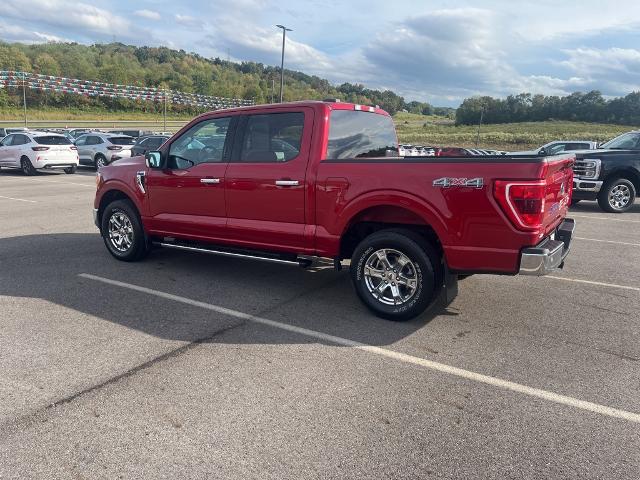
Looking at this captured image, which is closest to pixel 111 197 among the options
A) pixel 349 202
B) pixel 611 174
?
pixel 349 202

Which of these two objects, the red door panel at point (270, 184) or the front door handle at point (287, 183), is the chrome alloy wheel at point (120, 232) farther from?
the front door handle at point (287, 183)

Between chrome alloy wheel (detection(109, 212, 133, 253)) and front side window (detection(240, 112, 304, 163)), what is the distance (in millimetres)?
2120

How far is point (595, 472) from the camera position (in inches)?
106

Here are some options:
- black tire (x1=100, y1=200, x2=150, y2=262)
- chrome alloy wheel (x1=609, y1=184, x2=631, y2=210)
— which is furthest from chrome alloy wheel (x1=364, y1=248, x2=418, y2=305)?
chrome alloy wheel (x1=609, y1=184, x2=631, y2=210)

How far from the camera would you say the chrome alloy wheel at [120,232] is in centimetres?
677

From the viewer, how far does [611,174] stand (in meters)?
12.0

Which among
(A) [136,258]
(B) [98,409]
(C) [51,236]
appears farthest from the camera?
(C) [51,236]

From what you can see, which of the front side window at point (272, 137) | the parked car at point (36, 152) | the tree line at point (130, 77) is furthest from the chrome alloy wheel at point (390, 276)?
Result: the tree line at point (130, 77)

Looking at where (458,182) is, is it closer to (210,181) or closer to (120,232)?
(210,181)

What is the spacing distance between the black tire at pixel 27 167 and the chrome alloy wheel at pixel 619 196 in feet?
60.3

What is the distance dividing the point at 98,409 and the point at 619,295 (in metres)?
5.23

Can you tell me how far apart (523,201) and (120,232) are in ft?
16.5

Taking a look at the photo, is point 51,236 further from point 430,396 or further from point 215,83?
point 215,83

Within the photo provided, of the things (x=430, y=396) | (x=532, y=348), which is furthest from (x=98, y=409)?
(x=532, y=348)
